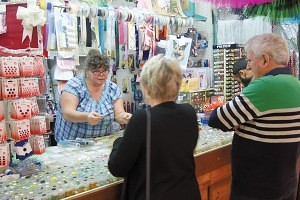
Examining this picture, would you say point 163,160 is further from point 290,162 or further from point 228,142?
point 228,142

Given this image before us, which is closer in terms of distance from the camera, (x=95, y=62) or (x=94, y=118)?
(x=94, y=118)

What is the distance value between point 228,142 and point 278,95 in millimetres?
949

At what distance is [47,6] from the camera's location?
373 centimetres

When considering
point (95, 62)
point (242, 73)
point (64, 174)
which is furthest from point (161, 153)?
point (242, 73)

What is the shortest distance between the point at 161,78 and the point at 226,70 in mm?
3217

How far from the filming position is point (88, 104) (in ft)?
10.3

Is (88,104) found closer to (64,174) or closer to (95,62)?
(95,62)

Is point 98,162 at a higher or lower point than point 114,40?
lower

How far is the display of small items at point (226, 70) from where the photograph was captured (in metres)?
4.69

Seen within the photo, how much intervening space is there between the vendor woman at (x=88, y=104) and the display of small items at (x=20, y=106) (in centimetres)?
87

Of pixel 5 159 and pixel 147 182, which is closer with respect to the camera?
pixel 147 182

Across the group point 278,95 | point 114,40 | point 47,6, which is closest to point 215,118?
point 278,95

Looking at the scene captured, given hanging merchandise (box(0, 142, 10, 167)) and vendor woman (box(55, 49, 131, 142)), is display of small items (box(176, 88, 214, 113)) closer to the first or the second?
vendor woman (box(55, 49, 131, 142))

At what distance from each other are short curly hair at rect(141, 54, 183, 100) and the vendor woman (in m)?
1.32
